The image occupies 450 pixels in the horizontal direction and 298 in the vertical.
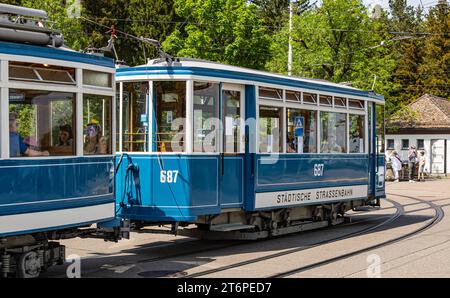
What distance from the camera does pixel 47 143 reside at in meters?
9.42

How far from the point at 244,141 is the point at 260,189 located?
2.96 ft

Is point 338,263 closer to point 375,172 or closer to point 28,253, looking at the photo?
point 28,253

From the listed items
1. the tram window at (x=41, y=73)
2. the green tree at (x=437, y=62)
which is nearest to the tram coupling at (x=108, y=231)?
the tram window at (x=41, y=73)

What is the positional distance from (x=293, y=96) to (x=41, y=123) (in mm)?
6238

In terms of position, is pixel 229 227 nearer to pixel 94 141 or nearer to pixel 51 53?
pixel 94 141

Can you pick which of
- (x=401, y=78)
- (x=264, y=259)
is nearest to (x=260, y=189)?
(x=264, y=259)

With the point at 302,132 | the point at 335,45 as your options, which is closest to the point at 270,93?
the point at 302,132

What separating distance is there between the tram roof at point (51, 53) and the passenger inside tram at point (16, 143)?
75 centimetres

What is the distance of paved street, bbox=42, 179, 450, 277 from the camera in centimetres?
1060

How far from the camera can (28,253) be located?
9.23 m

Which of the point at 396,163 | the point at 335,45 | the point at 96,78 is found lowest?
the point at 396,163

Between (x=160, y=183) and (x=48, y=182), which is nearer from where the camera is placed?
(x=48, y=182)

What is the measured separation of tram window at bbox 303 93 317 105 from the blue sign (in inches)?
15.2

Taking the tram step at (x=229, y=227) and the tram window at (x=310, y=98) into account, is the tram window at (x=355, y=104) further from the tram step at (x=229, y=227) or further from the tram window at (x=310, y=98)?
the tram step at (x=229, y=227)
